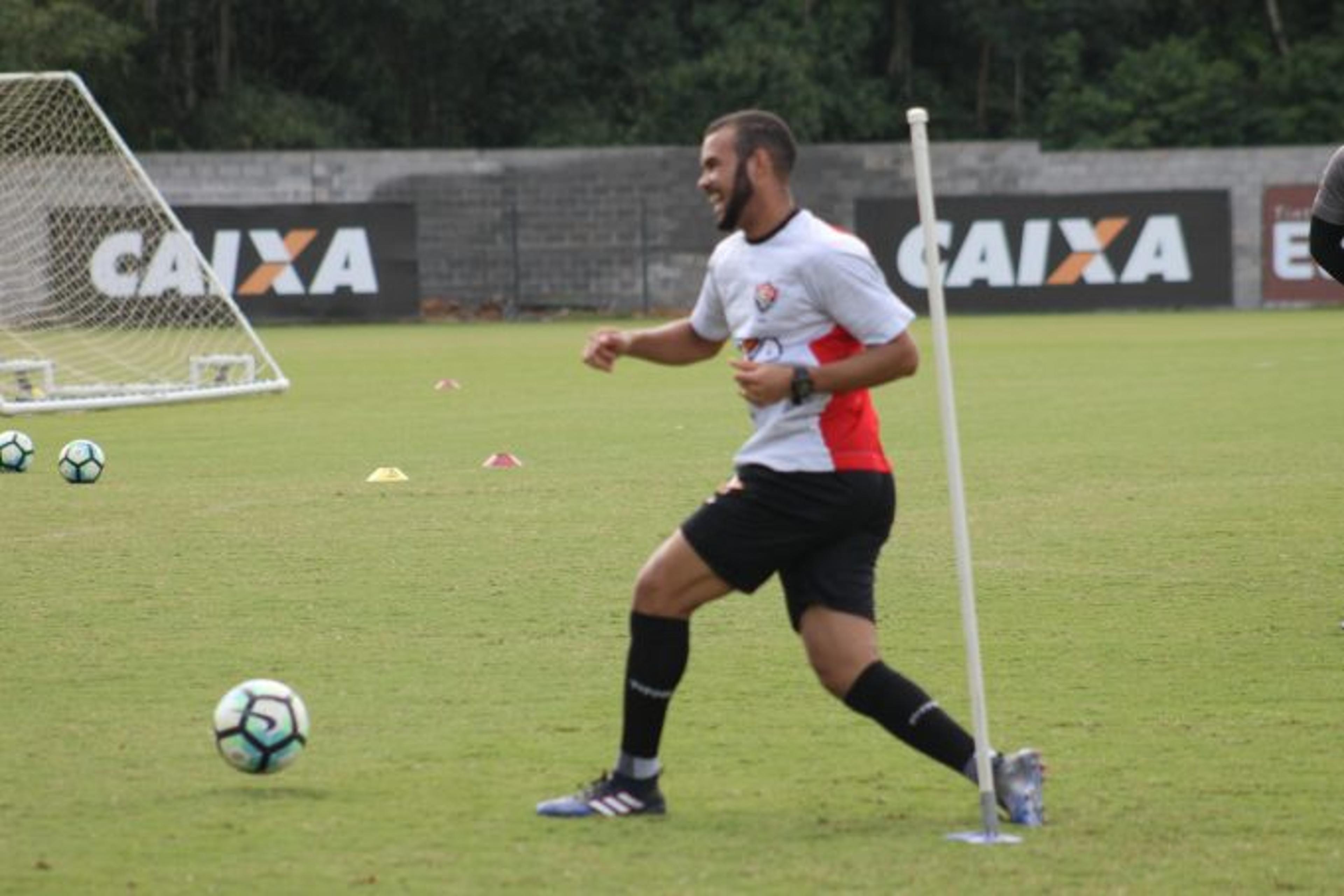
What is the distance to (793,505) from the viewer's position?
651 cm

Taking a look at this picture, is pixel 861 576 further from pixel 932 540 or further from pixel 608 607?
pixel 932 540

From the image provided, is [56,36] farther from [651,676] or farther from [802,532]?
[802,532]

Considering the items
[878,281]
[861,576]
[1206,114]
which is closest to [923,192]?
[878,281]

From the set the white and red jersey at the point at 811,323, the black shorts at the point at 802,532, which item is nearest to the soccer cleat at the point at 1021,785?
the black shorts at the point at 802,532

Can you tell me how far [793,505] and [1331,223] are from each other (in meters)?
3.68

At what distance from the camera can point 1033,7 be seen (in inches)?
2068

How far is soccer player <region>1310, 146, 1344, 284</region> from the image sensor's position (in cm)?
929

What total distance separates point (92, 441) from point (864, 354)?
44.5 feet

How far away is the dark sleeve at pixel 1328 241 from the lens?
30.8ft

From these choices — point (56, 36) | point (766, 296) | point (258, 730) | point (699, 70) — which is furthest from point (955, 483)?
point (699, 70)

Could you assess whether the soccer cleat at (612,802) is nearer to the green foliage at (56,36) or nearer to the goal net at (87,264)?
the goal net at (87,264)

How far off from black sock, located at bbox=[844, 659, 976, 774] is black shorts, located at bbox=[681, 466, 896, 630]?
0.17m

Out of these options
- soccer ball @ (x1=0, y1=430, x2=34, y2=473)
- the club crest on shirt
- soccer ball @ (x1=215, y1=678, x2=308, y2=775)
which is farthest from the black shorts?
soccer ball @ (x1=0, y1=430, x2=34, y2=473)

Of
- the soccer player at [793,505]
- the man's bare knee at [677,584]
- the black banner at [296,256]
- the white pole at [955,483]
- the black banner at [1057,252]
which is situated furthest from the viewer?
the black banner at [1057,252]
